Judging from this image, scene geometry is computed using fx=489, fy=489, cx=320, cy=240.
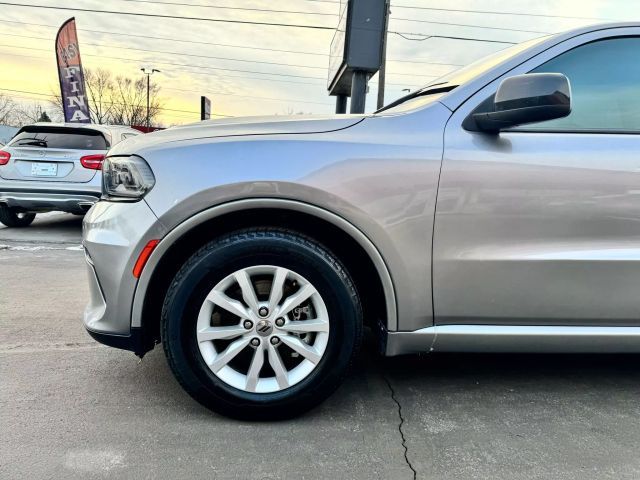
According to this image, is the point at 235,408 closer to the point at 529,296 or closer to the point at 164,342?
the point at 164,342

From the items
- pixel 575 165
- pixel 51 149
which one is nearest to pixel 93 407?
pixel 575 165

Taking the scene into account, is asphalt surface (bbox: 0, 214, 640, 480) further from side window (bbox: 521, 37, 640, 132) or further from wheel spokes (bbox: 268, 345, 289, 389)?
side window (bbox: 521, 37, 640, 132)

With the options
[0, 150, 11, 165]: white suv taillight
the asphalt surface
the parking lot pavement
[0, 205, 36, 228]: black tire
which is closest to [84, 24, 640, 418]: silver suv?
the asphalt surface

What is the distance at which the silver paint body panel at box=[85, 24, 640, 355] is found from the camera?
204 centimetres

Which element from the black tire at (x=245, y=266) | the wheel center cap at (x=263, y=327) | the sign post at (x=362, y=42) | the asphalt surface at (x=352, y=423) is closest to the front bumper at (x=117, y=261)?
the black tire at (x=245, y=266)

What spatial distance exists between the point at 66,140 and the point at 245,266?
228 inches

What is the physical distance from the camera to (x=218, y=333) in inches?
81.6

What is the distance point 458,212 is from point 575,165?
54 cm

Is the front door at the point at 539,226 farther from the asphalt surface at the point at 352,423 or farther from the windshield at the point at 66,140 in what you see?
the windshield at the point at 66,140

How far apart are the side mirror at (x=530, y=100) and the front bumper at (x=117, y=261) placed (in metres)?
1.49

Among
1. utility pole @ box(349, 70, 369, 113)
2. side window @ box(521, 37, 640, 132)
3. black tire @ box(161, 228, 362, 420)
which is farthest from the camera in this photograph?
utility pole @ box(349, 70, 369, 113)

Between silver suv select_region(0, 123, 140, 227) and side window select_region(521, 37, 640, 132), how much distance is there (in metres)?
5.86

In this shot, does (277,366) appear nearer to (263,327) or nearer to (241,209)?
(263,327)

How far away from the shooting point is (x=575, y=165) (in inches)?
81.2
